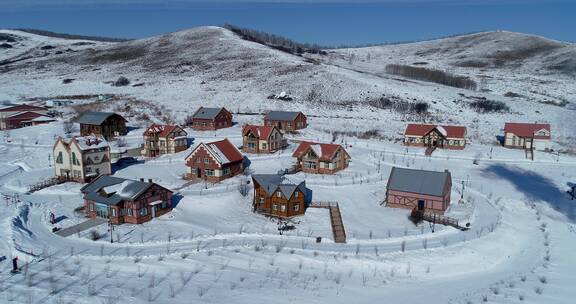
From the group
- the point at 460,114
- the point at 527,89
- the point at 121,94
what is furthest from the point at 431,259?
the point at 527,89

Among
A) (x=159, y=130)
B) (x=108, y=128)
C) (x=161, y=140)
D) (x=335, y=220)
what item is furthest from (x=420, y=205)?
(x=108, y=128)

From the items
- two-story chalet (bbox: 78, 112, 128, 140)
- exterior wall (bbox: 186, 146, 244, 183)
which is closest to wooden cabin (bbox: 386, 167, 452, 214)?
exterior wall (bbox: 186, 146, 244, 183)

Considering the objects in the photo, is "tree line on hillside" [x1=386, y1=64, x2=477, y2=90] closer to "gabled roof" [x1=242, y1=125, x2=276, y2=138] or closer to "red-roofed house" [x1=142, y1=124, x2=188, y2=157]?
"gabled roof" [x1=242, y1=125, x2=276, y2=138]

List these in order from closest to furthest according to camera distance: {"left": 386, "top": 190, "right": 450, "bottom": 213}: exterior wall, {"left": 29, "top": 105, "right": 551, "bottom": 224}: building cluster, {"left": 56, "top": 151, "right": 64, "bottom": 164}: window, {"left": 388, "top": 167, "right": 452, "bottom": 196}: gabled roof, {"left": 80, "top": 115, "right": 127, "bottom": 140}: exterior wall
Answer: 1. {"left": 29, "top": 105, "right": 551, "bottom": 224}: building cluster
2. {"left": 386, "top": 190, "right": 450, "bottom": 213}: exterior wall
3. {"left": 388, "top": 167, "right": 452, "bottom": 196}: gabled roof
4. {"left": 56, "top": 151, "right": 64, "bottom": 164}: window
5. {"left": 80, "top": 115, "right": 127, "bottom": 140}: exterior wall

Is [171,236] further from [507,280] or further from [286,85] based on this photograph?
[286,85]

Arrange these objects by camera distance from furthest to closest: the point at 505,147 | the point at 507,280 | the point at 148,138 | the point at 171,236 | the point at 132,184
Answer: the point at 505,147 → the point at 148,138 → the point at 132,184 → the point at 171,236 → the point at 507,280

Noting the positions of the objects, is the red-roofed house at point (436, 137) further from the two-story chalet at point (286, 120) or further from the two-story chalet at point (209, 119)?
the two-story chalet at point (209, 119)

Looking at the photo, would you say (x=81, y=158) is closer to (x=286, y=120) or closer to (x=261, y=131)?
(x=261, y=131)
